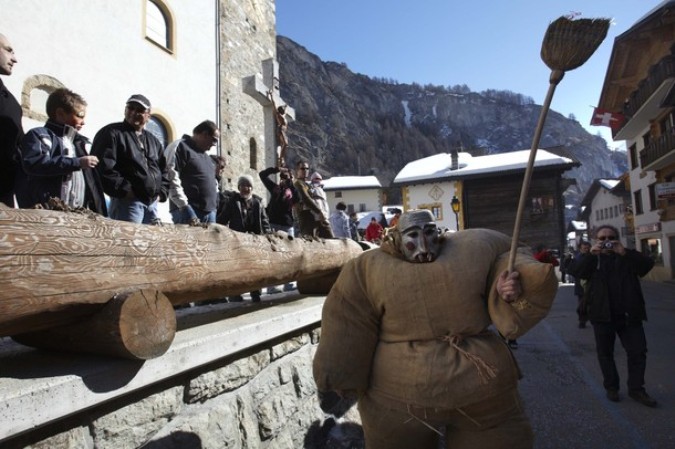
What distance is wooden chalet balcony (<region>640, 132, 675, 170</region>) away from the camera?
1805 centimetres

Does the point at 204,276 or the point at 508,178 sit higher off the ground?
the point at 508,178

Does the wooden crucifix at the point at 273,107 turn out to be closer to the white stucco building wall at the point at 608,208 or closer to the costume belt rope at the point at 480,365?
the costume belt rope at the point at 480,365

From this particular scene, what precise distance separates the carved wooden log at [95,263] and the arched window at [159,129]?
8372 mm

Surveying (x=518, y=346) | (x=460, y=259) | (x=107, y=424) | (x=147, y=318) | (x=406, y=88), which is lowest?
(x=518, y=346)

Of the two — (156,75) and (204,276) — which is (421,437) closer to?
(204,276)

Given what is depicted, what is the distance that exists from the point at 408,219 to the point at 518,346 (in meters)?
5.08

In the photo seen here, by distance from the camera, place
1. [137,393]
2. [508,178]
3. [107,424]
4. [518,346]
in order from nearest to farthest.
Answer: [107,424] < [137,393] < [518,346] < [508,178]

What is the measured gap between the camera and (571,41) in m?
1.55

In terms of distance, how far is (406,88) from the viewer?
109000mm

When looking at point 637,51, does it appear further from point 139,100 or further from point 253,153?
point 139,100

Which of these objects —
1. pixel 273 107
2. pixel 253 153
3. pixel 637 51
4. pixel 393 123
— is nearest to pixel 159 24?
pixel 273 107

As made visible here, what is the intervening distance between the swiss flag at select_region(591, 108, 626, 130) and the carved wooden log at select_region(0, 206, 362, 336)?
1074 inches

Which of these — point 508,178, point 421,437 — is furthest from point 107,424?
point 508,178

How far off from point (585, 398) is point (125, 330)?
4281 mm
